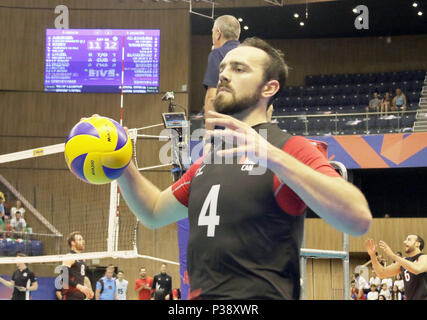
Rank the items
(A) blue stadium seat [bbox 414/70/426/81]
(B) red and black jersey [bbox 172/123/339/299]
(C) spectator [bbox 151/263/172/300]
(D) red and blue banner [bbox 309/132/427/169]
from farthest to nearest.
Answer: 1. (A) blue stadium seat [bbox 414/70/426/81]
2. (D) red and blue banner [bbox 309/132/427/169]
3. (C) spectator [bbox 151/263/172/300]
4. (B) red and black jersey [bbox 172/123/339/299]

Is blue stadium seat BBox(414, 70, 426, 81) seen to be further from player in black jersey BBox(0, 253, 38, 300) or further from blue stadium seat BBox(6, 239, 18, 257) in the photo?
player in black jersey BBox(0, 253, 38, 300)

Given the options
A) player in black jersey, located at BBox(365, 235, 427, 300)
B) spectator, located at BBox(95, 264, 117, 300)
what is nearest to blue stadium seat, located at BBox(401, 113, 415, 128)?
spectator, located at BBox(95, 264, 117, 300)

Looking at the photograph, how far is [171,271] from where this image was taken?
17.7m

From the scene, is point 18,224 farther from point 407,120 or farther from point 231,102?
point 231,102

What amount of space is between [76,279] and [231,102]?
7.14 m

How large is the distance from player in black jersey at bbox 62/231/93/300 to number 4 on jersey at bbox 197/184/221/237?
22.6ft

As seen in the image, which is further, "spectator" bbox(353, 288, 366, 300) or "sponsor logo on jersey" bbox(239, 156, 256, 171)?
"spectator" bbox(353, 288, 366, 300)

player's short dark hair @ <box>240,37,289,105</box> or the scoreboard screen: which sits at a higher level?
the scoreboard screen

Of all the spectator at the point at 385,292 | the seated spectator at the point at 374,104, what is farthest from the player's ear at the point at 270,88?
the seated spectator at the point at 374,104

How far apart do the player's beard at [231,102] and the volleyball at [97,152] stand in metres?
0.54

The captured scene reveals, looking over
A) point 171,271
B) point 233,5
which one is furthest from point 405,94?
point 171,271

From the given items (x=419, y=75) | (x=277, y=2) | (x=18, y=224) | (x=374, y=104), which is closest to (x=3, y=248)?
(x=18, y=224)

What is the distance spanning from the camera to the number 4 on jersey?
230 cm

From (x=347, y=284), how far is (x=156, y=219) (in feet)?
6.82
